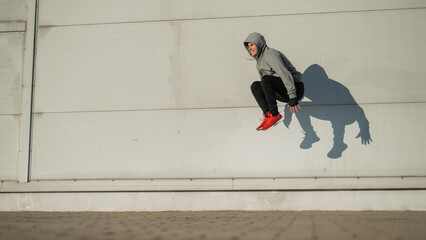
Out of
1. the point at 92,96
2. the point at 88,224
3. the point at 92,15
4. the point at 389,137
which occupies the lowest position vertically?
the point at 88,224

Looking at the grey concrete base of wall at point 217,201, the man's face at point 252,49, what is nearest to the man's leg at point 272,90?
the man's face at point 252,49

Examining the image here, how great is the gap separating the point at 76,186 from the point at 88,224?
2164mm

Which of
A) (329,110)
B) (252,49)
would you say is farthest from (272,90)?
(329,110)

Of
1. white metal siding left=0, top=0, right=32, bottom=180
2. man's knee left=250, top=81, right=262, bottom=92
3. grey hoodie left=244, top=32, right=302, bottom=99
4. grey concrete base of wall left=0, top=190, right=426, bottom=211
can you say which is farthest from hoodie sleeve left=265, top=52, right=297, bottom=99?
white metal siding left=0, top=0, right=32, bottom=180

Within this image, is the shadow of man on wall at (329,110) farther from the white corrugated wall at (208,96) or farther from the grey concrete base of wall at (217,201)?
the grey concrete base of wall at (217,201)

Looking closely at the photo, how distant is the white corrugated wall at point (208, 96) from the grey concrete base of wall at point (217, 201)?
0.14 m

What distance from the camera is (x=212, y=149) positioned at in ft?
24.1

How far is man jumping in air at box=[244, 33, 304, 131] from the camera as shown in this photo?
6.49 meters

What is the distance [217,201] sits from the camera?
23.6ft

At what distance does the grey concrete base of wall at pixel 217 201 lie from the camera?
22.8ft

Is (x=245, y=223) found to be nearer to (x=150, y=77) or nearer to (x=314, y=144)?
(x=314, y=144)

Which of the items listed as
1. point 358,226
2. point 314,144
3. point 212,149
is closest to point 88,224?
point 212,149

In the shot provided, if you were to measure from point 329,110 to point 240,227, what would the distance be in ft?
9.43

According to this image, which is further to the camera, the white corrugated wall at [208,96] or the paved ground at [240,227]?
the white corrugated wall at [208,96]
